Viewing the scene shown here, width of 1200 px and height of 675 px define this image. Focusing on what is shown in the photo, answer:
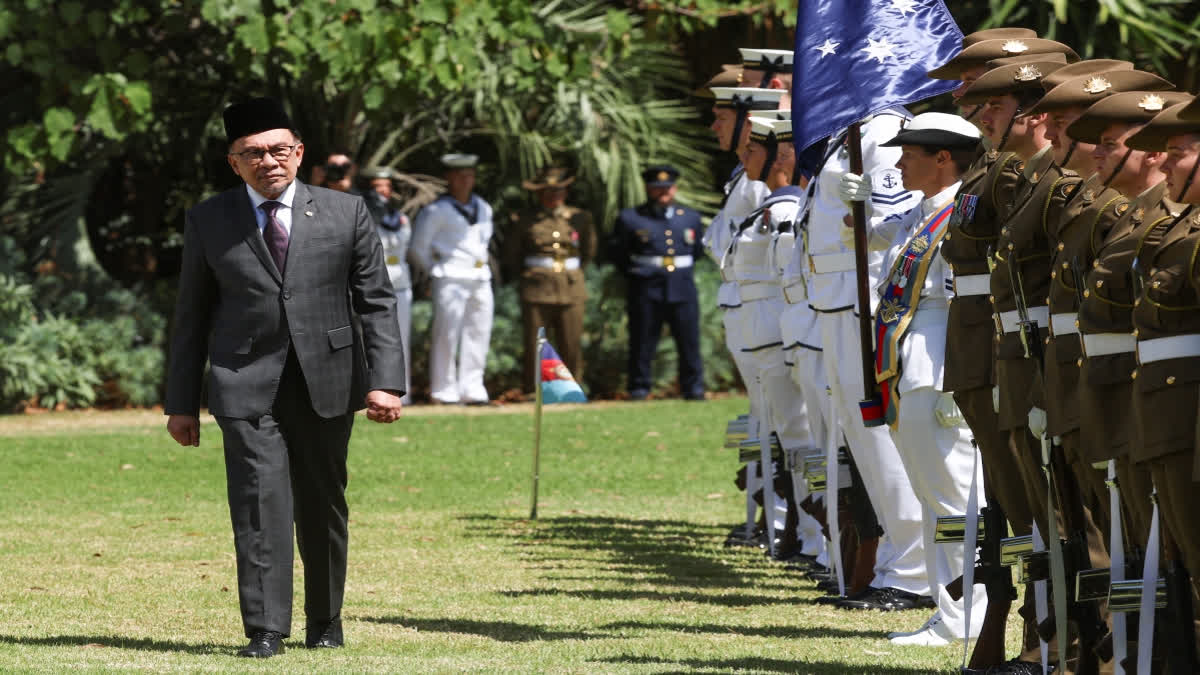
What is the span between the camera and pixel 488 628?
859 centimetres

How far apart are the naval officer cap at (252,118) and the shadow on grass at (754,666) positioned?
231 centimetres

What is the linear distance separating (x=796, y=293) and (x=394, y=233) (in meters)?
11.0

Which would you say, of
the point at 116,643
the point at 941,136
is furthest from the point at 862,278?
the point at 116,643

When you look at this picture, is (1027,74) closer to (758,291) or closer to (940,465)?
(940,465)

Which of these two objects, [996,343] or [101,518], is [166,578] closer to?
[101,518]

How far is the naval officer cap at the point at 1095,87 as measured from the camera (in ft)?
20.0

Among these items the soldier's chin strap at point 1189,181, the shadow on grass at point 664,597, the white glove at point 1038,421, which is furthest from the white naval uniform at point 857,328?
the soldier's chin strap at point 1189,181

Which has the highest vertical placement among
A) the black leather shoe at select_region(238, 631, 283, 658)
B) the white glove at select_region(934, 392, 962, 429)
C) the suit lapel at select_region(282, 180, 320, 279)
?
the suit lapel at select_region(282, 180, 320, 279)

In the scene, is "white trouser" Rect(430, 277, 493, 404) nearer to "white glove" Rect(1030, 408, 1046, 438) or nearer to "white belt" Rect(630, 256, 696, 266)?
"white belt" Rect(630, 256, 696, 266)

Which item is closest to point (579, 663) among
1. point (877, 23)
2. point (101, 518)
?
point (877, 23)

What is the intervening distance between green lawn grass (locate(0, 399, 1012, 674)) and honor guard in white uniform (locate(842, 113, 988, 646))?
0.34 m

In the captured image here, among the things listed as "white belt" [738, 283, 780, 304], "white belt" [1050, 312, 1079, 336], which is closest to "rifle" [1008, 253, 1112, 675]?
"white belt" [1050, 312, 1079, 336]

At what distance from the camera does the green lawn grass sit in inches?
305

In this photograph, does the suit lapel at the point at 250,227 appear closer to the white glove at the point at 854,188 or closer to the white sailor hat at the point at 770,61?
the white glove at the point at 854,188
